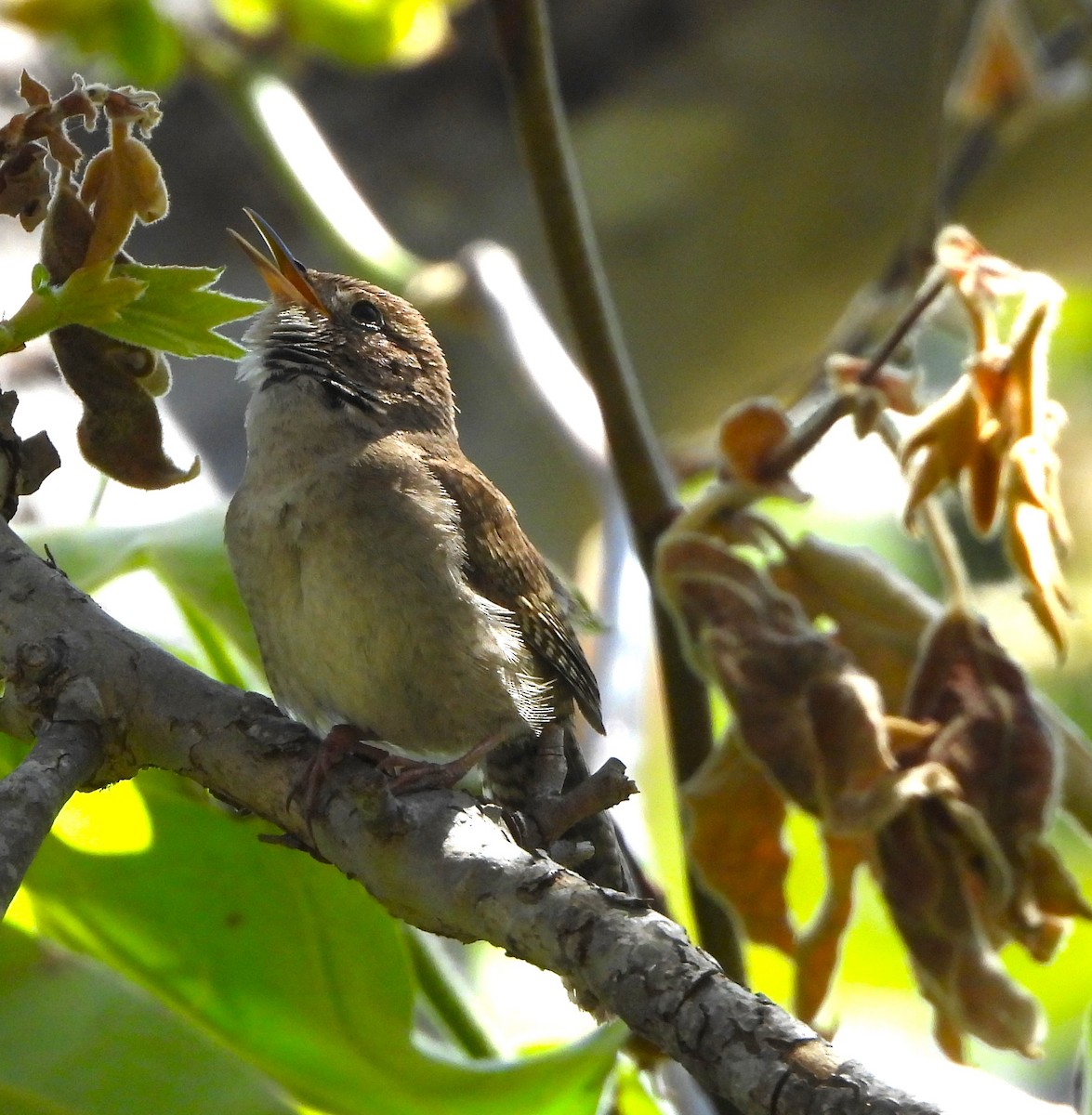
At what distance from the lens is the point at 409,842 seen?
3.92ft

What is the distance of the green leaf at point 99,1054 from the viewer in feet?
4.83

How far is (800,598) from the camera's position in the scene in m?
1.92

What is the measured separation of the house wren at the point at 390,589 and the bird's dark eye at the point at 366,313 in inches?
7.7

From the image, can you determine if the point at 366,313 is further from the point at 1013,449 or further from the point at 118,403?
the point at 1013,449

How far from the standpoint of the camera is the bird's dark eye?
103 inches

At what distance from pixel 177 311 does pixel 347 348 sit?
Result: 4.06 ft

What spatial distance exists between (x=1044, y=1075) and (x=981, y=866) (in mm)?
3358

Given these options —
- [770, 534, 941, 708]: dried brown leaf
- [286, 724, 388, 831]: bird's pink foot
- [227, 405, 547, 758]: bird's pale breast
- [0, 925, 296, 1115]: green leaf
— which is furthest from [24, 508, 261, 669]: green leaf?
[770, 534, 941, 708]: dried brown leaf

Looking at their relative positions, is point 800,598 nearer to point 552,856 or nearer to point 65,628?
point 552,856

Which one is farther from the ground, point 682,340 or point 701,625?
point 682,340

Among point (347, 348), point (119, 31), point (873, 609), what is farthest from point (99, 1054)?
point (119, 31)

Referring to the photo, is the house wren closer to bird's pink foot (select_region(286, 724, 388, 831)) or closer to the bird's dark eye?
the bird's dark eye

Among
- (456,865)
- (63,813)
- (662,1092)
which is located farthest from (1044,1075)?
(456,865)

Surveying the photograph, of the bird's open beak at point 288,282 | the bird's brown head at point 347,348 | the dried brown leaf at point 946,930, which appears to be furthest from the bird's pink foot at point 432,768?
the bird's open beak at point 288,282
